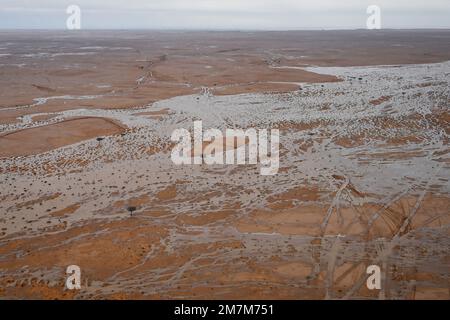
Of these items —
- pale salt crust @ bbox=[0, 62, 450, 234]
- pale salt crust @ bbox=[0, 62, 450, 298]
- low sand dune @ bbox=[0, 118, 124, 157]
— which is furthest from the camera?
low sand dune @ bbox=[0, 118, 124, 157]

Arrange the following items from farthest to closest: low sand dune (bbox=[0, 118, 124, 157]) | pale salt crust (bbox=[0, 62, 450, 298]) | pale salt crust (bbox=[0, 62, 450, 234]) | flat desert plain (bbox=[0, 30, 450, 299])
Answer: low sand dune (bbox=[0, 118, 124, 157]) < pale salt crust (bbox=[0, 62, 450, 234]) < pale salt crust (bbox=[0, 62, 450, 298]) < flat desert plain (bbox=[0, 30, 450, 299])

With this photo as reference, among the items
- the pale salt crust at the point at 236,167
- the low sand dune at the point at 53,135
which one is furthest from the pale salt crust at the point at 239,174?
the low sand dune at the point at 53,135

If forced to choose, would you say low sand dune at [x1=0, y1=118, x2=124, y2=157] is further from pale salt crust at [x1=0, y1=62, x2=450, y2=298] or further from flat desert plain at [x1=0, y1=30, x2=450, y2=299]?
pale salt crust at [x1=0, y1=62, x2=450, y2=298]

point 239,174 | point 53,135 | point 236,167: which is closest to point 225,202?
point 239,174

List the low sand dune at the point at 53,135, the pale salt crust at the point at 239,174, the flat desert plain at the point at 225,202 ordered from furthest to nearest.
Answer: the low sand dune at the point at 53,135 → the pale salt crust at the point at 239,174 → the flat desert plain at the point at 225,202

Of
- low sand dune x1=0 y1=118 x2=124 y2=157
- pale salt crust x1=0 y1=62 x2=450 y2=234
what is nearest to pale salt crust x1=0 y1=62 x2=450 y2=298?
pale salt crust x1=0 y1=62 x2=450 y2=234

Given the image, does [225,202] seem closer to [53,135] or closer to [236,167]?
[236,167]

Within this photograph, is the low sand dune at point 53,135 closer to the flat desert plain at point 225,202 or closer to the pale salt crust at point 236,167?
the flat desert plain at point 225,202

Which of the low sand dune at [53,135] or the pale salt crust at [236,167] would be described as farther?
the low sand dune at [53,135]
